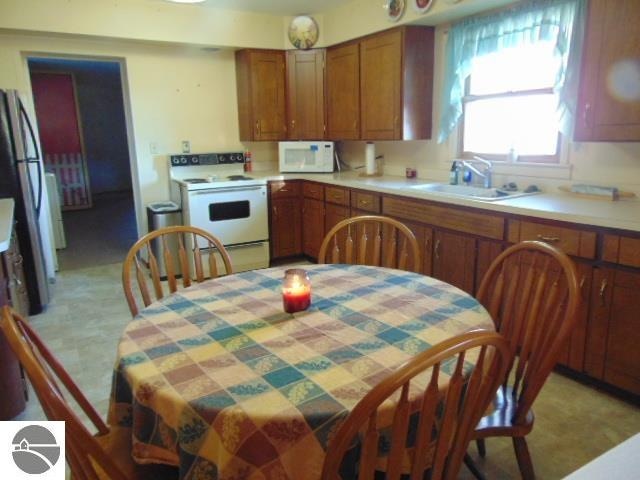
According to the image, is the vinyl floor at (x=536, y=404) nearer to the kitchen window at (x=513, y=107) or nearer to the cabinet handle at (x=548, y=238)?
the cabinet handle at (x=548, y=238)

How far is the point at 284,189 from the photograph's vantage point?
452 centimetres

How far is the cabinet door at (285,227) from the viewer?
4.52 meters

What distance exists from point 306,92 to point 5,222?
9.53 feet

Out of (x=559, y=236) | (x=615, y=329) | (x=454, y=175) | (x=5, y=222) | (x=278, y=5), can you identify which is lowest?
(x=615, y=329)

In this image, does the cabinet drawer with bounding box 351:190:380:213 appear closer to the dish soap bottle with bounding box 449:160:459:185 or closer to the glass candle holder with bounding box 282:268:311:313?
the dish soap bottle with bounding box 449:160:459:185

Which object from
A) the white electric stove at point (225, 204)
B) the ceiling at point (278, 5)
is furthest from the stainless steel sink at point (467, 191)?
the ceiling at point (278, 5)

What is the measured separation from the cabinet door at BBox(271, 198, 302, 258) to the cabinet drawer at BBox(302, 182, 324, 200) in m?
0.14

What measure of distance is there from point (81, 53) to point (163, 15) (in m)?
0.78

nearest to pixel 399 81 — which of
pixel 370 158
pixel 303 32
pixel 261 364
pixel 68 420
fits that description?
pixel 370 158

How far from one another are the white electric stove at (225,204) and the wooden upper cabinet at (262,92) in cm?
46

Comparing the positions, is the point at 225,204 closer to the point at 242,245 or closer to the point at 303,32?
the point at 242,245

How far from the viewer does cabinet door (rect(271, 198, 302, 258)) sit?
178 inches

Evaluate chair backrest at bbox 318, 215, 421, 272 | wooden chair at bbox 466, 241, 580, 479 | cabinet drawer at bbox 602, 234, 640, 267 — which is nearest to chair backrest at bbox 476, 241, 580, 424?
wooden chair at bbox 466, 241, 580, 479

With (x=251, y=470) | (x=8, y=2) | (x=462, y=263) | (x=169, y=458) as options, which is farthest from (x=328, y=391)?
(x=8, y=2)
